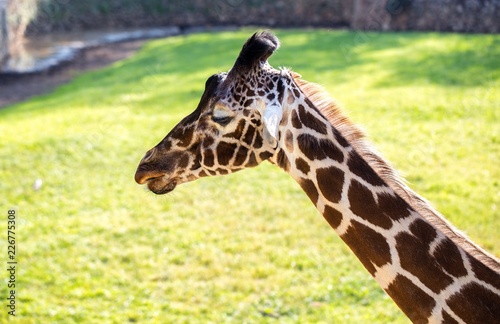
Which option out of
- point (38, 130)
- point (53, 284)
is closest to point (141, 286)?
point (53, 284)

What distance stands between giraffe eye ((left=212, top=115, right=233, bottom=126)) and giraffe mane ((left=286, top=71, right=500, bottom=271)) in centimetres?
37

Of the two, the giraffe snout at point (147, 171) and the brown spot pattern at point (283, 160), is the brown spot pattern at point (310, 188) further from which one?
the giraffe snout at point (147, 171)

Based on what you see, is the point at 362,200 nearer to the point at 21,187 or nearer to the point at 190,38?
the point at 21,187

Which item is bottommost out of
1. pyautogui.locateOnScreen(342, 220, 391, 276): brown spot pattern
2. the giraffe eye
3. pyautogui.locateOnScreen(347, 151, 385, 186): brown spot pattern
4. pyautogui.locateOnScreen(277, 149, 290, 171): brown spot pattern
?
pyautogui.locateOnScreen(342, 220, 391, 276): brown spot pattern

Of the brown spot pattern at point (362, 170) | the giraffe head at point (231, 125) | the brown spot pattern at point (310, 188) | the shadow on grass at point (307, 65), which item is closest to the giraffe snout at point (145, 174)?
the giraffe head at point (231, 125)

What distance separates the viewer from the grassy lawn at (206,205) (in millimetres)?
5668

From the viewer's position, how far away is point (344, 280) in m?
5.91

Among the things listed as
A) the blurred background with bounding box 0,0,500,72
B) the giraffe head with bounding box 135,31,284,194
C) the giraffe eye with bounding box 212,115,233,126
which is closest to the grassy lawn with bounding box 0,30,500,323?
the giraffe head with bounding box 135,31,284,194

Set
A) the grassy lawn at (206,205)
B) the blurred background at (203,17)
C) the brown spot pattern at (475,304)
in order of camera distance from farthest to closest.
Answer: the blurred background at (203,17)
the grassy lawn at (206,205)
the brown spot pattern at (475,304)

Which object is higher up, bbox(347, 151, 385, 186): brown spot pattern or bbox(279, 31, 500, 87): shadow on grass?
bbox(347, 151, 385, 186): brown spot pattern

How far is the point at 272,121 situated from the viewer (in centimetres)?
285

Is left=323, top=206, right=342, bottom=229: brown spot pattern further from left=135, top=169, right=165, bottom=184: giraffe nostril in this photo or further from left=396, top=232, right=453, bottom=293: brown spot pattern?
left=135, top=169, right=165, bottom=184: giraffe nostril

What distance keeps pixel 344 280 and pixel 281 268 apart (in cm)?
64

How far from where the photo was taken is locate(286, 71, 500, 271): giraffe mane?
2.78 metres
